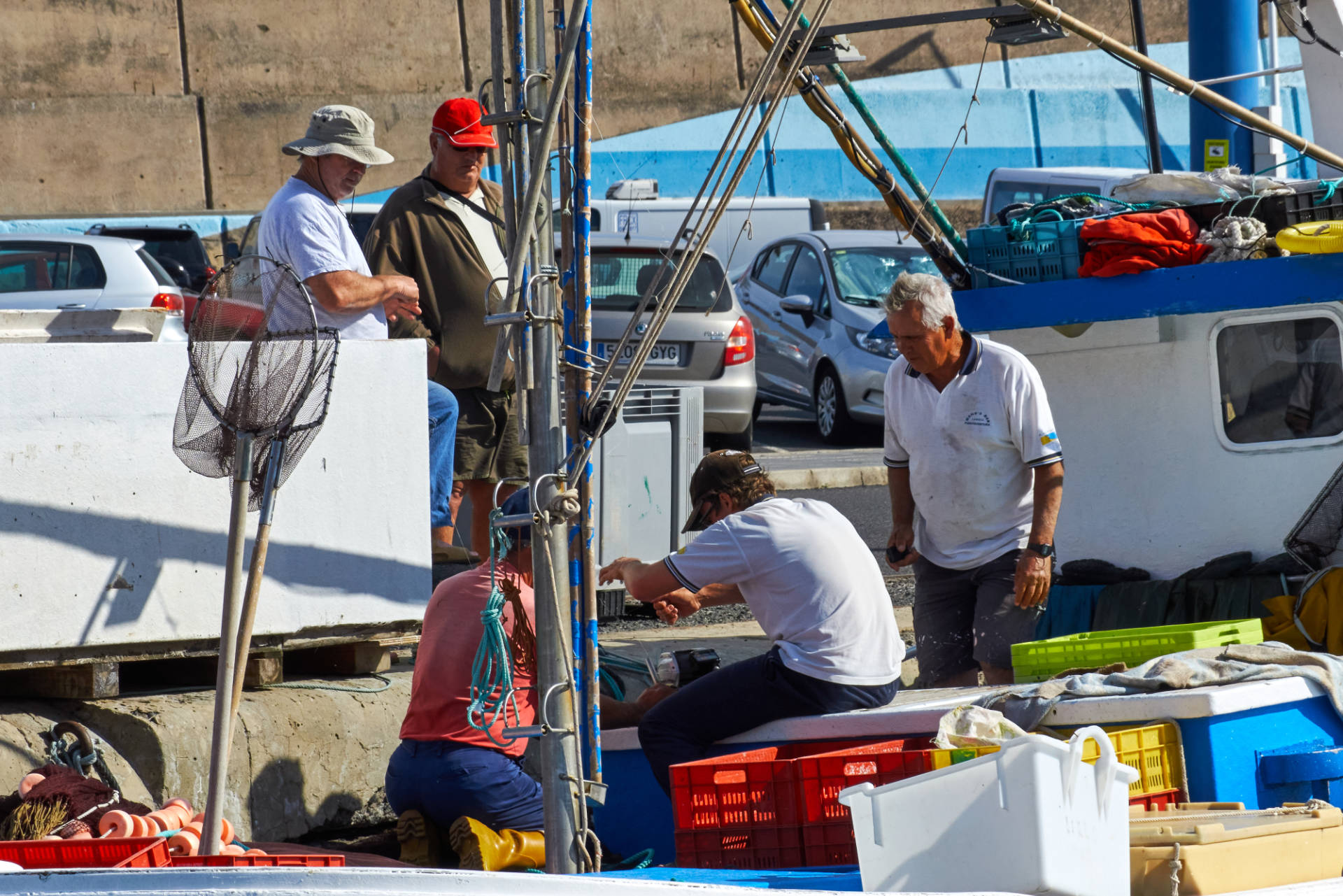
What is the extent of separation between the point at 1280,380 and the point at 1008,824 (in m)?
4.69

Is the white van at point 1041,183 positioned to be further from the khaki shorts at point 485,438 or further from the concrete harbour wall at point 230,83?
the khaki shorts at point 485,438

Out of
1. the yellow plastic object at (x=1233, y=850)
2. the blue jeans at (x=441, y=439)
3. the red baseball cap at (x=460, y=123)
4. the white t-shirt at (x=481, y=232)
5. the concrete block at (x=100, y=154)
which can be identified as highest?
the concrete block at (x=100, y=154)

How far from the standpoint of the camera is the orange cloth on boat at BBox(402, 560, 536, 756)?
5273 millimetres

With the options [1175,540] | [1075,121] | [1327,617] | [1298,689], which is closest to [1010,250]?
[1175,540]

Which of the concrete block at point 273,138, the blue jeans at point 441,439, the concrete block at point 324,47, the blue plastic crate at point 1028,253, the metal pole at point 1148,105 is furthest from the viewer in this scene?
the concrete block at point 324,47

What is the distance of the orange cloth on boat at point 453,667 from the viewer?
5.27 m

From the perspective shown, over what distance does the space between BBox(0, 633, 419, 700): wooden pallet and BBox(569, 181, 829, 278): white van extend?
10084 mm

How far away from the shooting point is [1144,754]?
4.37 metres

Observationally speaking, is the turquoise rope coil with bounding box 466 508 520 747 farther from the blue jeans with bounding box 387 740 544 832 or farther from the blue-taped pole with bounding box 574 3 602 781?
the blue jeans with bounding box 387 740 544 832

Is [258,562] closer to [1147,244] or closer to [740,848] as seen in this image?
[740,848]

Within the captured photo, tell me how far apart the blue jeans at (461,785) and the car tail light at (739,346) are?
743 cm

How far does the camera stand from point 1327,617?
6660mm

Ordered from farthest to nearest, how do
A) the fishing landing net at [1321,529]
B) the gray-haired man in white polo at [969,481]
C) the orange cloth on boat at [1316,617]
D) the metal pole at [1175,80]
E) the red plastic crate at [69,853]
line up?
the fishing landing net at [1321,529] < the orange cloth on boat at [1316,617] < the gray-haired man in white polo at [969,481] < the metal pole at [1175,80] < the red plastic crate at [69,853]

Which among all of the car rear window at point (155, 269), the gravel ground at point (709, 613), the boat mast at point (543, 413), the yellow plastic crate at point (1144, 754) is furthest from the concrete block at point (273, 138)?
the yellow plastic crate at point (1144, 754)
